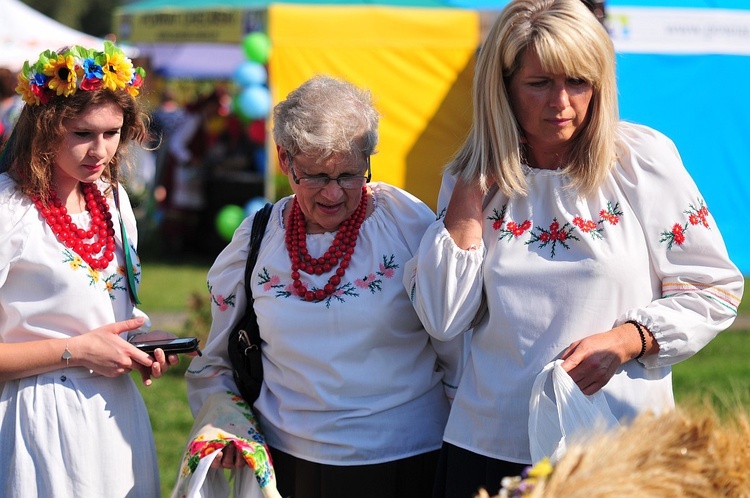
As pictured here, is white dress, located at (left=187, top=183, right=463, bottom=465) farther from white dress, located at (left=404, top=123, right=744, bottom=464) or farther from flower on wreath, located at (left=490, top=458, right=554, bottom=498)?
flower on wreath, located at (left=490, top=458, right=554, bottom=498)

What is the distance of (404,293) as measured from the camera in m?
2.61

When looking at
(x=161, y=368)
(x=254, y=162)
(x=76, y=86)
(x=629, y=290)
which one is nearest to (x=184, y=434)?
(x=161, y=368)

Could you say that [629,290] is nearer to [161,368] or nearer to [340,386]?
[340,386]

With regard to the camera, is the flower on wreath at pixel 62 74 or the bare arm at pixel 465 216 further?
the flower on wreath at pixel 62 74

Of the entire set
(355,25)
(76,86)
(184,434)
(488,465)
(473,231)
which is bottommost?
(184,434)

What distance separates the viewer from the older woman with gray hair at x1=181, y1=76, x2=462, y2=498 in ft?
8.44

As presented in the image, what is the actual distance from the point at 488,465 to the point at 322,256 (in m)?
0.74

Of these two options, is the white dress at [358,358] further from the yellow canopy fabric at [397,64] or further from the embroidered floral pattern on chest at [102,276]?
the yellow canopy fabric at [397,64]

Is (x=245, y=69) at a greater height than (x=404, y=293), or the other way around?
(x=245, y=69)

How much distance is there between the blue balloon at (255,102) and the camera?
10000 millimetres

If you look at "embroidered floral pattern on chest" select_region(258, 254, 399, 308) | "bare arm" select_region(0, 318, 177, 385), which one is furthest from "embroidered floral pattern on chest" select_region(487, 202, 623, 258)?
"bare arm" select_region(0, 318, 177, 385)

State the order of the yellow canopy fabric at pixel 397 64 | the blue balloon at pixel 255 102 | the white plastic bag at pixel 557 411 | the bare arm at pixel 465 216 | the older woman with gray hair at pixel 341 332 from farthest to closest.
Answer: the blue balloon at pixel 255 102, the yellow canopy fabric at pixel 397 64, the older woman with gray hair at pixel 341 332, the bare arm at pixel 465 216, the white plastic bag at pixel 557 411

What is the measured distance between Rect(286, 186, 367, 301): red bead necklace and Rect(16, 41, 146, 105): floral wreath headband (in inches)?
25.1

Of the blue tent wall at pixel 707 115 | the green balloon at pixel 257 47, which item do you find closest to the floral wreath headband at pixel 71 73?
the green balloon at pixel 257 47
